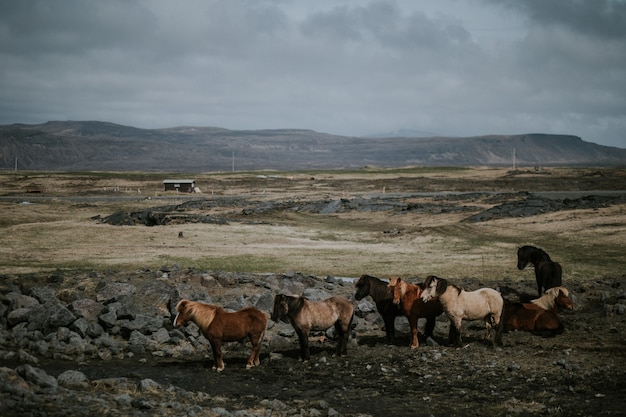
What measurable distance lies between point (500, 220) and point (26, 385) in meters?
45.1

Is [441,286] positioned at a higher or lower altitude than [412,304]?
higher

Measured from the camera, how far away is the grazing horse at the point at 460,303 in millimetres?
16047

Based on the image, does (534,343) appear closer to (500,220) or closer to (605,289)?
(605,289)

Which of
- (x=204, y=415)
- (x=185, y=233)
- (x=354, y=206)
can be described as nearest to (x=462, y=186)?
(x=354, y=206)

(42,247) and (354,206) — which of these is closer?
(42,247)

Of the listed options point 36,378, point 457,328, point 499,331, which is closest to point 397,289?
point 457,328

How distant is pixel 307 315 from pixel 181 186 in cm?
9524

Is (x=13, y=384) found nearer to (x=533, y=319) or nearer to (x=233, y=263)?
(x=533, y=319)

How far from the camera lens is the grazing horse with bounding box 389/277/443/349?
1645 cm

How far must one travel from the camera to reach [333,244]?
1644 inches

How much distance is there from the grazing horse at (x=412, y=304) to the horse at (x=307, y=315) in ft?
4.82

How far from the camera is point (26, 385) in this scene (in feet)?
35.9

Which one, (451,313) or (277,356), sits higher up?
(451,313)

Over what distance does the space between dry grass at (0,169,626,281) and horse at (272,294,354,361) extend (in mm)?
13309
